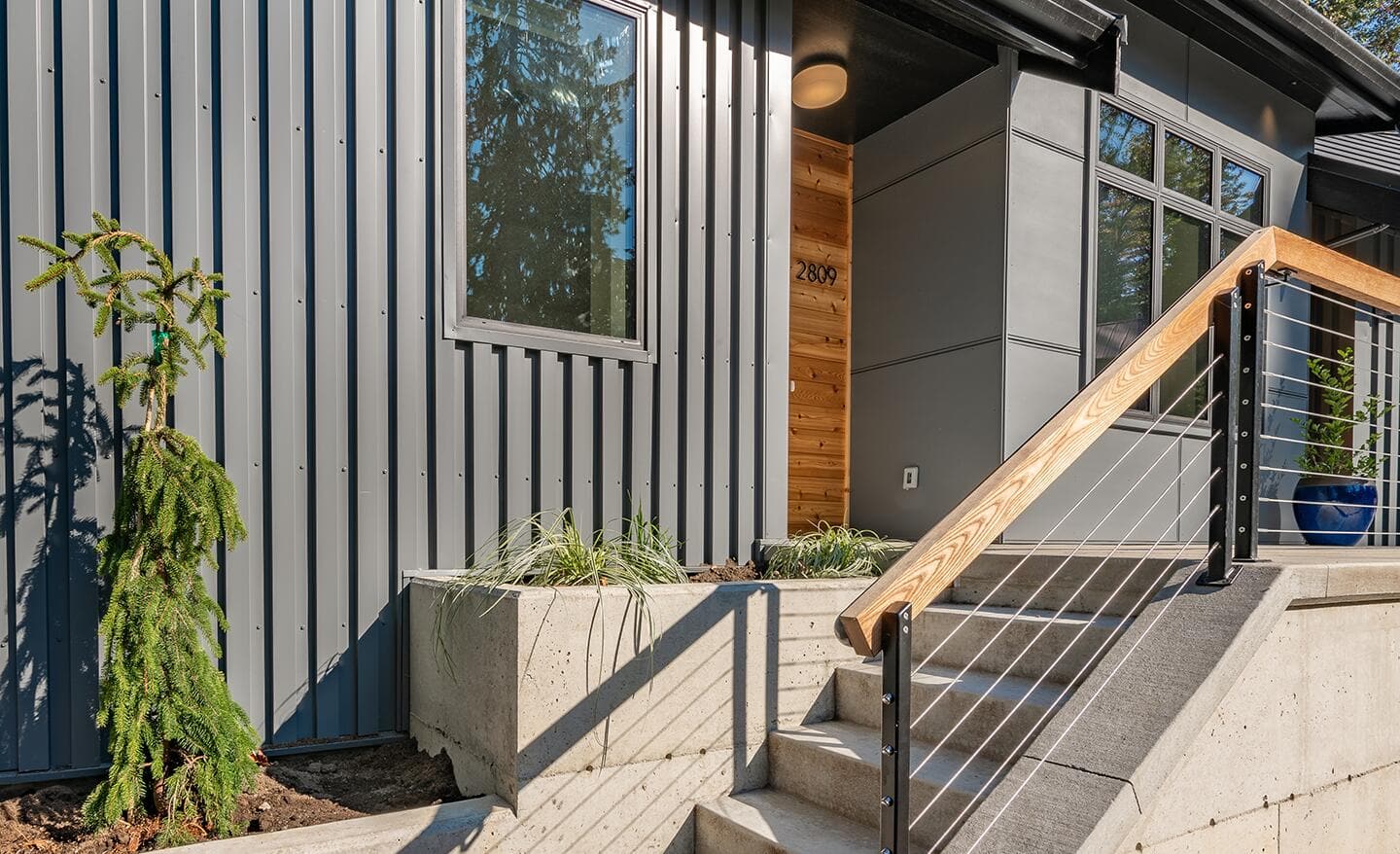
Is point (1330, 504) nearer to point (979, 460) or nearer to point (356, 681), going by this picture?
point (979, 460)

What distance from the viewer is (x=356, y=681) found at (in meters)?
2.87

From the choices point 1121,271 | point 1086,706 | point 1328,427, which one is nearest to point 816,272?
point 1121,271

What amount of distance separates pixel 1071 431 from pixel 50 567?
9.50 feet

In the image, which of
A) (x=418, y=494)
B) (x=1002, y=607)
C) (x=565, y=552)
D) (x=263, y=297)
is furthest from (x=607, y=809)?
(x=263, y=297)

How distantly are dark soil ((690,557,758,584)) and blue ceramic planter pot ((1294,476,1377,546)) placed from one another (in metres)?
3.42

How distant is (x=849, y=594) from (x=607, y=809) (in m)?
1.13

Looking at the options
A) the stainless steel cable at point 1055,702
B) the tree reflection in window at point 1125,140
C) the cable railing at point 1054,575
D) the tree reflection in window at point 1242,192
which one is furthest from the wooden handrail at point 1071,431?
the tree reflection in window at point 1242,192

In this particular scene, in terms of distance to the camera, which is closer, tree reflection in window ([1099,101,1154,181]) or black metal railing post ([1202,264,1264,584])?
black metal railing post ([1202,264,1264,584])

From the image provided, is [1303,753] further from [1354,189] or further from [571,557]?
[1354,189]

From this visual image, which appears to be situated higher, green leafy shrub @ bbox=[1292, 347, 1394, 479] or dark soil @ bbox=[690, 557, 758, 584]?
green leafy shrub @ bbox=[1292, 347, 1394, 479]

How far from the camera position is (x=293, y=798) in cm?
245

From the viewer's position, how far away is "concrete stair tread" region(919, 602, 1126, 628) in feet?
8.96

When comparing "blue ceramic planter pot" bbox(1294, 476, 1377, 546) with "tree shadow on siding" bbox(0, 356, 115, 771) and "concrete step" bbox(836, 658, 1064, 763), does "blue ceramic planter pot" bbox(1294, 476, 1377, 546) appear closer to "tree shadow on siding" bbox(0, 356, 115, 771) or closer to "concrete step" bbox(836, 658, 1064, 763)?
"concrete step" bbox(836, 658, 1064, 763)

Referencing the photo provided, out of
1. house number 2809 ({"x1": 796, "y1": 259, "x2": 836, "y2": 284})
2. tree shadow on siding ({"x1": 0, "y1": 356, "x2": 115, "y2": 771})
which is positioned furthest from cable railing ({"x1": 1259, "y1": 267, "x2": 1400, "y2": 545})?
tree shadow on siding ({"x1": 0, "y1": 356, "x2": 115, "y2": 771})
